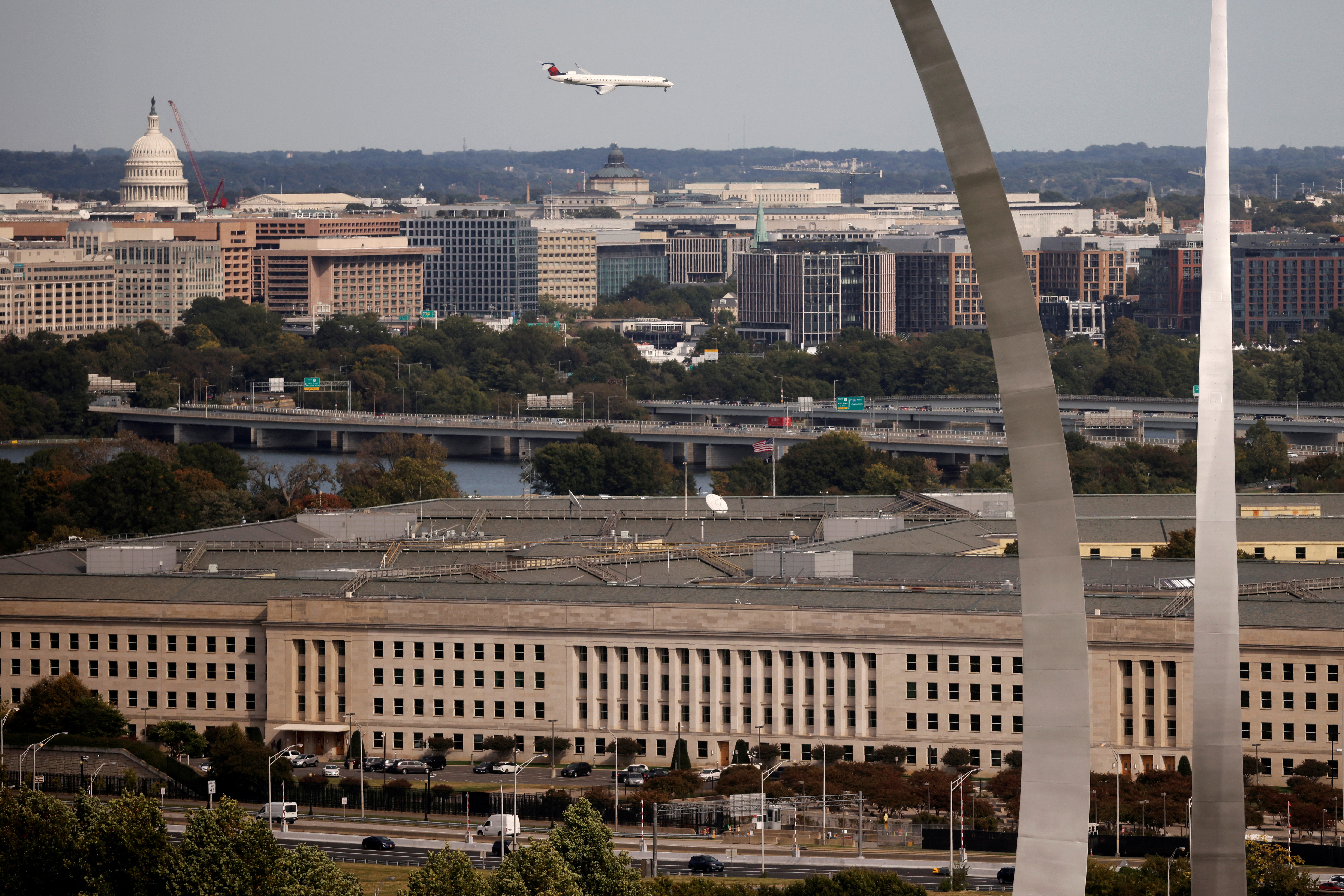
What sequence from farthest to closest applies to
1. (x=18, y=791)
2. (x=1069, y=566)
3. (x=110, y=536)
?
(x=110, y=536)
(x=18, y=791)
(x=1069, y=566)

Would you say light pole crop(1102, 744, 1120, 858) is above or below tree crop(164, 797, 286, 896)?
below

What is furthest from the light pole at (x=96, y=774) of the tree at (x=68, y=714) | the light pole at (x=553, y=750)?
the light pole at (x=553, y=750)

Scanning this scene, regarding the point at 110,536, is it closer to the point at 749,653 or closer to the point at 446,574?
the point at 446,574

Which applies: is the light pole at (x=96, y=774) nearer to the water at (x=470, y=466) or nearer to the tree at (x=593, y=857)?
the tree at (x=593, y=857)

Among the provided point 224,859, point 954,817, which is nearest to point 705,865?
point 954,817

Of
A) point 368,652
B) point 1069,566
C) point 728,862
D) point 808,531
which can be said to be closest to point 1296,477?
point 808,531

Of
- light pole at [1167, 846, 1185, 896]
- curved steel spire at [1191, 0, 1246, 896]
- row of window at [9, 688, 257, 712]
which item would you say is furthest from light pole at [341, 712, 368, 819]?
curved steel spire at [1191, 0, 1246, 896]

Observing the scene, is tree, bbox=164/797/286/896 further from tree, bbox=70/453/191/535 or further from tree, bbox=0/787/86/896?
tree, bbox=70/453/191/535
